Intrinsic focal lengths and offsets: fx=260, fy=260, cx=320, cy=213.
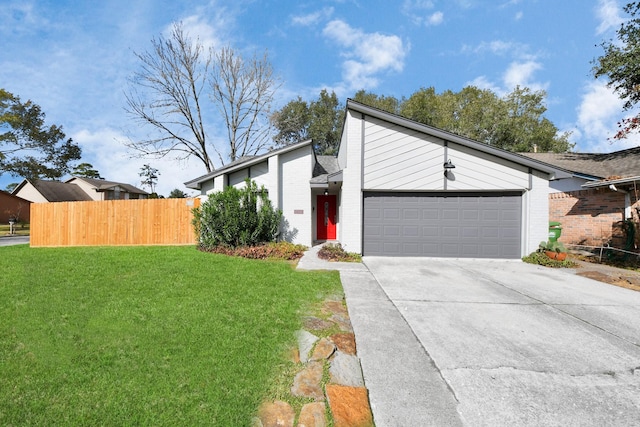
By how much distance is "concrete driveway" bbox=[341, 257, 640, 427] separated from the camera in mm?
2006

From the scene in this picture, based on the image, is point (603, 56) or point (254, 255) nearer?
point (254, 255)

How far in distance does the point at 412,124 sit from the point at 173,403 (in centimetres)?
849

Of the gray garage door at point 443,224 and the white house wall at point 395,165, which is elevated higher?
the white house wall at point 395,165

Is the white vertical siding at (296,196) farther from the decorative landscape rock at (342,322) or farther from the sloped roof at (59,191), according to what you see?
the sloped roof at (59,191)

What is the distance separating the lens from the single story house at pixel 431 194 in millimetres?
8102

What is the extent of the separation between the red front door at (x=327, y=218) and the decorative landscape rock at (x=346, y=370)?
9159mm

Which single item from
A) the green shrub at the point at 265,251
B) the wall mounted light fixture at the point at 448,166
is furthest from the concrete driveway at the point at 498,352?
the wall mounted light fixture at the point at 448,166

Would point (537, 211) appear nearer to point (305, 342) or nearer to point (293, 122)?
point (305, 342)

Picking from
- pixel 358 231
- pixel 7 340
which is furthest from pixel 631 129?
pixel 7 340

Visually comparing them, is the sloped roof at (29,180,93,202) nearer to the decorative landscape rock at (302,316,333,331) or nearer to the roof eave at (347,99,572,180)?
the roof eave at (347,99,572,180)

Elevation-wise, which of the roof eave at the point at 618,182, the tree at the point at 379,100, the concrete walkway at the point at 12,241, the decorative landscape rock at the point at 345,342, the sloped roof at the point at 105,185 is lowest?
the concrete walkway at the point at 12,241

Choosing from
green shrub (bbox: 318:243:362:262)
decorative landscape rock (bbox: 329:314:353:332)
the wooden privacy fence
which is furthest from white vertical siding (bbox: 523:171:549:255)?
the wooden privacy fence

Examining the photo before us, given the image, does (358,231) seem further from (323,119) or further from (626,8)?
(323,119)

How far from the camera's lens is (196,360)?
8.09ft
